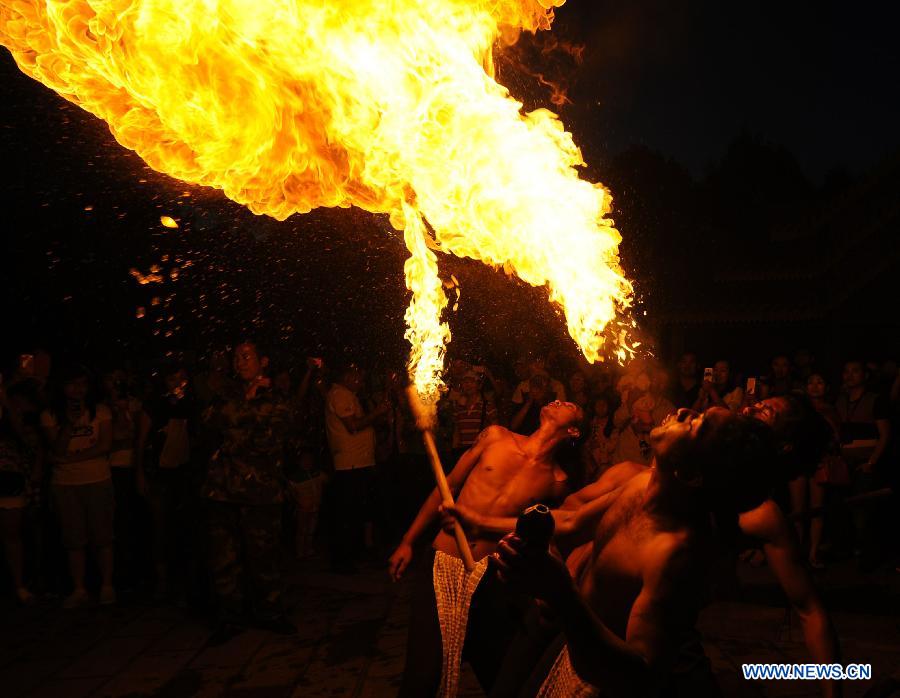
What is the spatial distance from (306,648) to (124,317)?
13.9 metres

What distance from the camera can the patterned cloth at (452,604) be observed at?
3.44 metres

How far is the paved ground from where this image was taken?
4637 mm

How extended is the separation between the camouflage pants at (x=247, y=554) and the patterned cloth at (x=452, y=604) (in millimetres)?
2274

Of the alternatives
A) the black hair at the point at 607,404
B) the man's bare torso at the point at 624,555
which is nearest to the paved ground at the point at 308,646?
the black hair at the point at 607,404

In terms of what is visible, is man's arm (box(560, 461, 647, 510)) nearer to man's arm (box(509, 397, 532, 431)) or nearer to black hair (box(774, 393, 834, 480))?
black hair (box(774, 393, 834, 480))

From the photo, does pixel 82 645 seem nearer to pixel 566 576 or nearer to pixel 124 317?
pixel 566 576

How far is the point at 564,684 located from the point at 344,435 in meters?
5.25

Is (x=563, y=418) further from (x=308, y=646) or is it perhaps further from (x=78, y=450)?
(x=78, y=450)

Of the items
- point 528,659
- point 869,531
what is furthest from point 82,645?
point 869,531

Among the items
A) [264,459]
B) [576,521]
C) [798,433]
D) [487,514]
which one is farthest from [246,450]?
[798,433]

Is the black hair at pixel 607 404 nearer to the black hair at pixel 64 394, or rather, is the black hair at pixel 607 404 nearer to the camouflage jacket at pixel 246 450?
the camouflage jacket at pixel 246 450

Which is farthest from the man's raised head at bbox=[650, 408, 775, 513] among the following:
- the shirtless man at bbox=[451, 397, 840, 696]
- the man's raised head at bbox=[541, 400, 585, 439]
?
the man's raised head at bbox=[541, 400, 585, 439]

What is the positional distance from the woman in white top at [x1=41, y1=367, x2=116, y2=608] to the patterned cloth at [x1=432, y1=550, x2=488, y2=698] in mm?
3864

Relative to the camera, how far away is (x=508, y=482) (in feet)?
14.0
